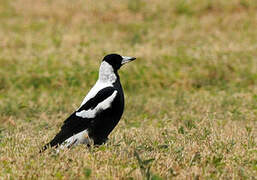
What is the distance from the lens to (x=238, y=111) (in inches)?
409

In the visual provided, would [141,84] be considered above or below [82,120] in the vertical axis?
below

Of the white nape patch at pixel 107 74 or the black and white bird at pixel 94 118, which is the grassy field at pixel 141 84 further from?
the white nape patch at pixel 107 74

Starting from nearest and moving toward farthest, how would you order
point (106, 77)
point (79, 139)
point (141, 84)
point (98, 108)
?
point (79, 139), point (98, 108), point (106, 77), point (141, 84)

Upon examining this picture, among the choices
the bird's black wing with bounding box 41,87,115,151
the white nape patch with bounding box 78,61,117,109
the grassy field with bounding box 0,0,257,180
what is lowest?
the grassy field with bounding box 0,0,257,180

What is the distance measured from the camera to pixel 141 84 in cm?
1359

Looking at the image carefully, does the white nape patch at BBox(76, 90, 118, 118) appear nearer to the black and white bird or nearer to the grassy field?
the black and white bird

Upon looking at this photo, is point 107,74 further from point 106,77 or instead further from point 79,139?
point 79,139

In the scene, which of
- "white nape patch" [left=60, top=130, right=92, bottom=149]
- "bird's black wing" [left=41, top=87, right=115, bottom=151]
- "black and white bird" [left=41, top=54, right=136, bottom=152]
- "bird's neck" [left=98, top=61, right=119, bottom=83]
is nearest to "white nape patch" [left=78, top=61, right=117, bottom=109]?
"bird's neck" [left=98, top=61, right=119, bottom=83]

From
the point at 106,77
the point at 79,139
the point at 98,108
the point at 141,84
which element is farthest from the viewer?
the point at 141,84

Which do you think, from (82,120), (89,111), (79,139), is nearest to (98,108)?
(89,111)

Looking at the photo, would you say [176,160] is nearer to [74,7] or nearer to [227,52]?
[227,52]

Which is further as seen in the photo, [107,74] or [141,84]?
[141,84]

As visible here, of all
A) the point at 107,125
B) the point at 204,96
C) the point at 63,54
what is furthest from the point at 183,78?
the point at 107,125

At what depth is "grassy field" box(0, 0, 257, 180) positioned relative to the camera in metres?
5.54
